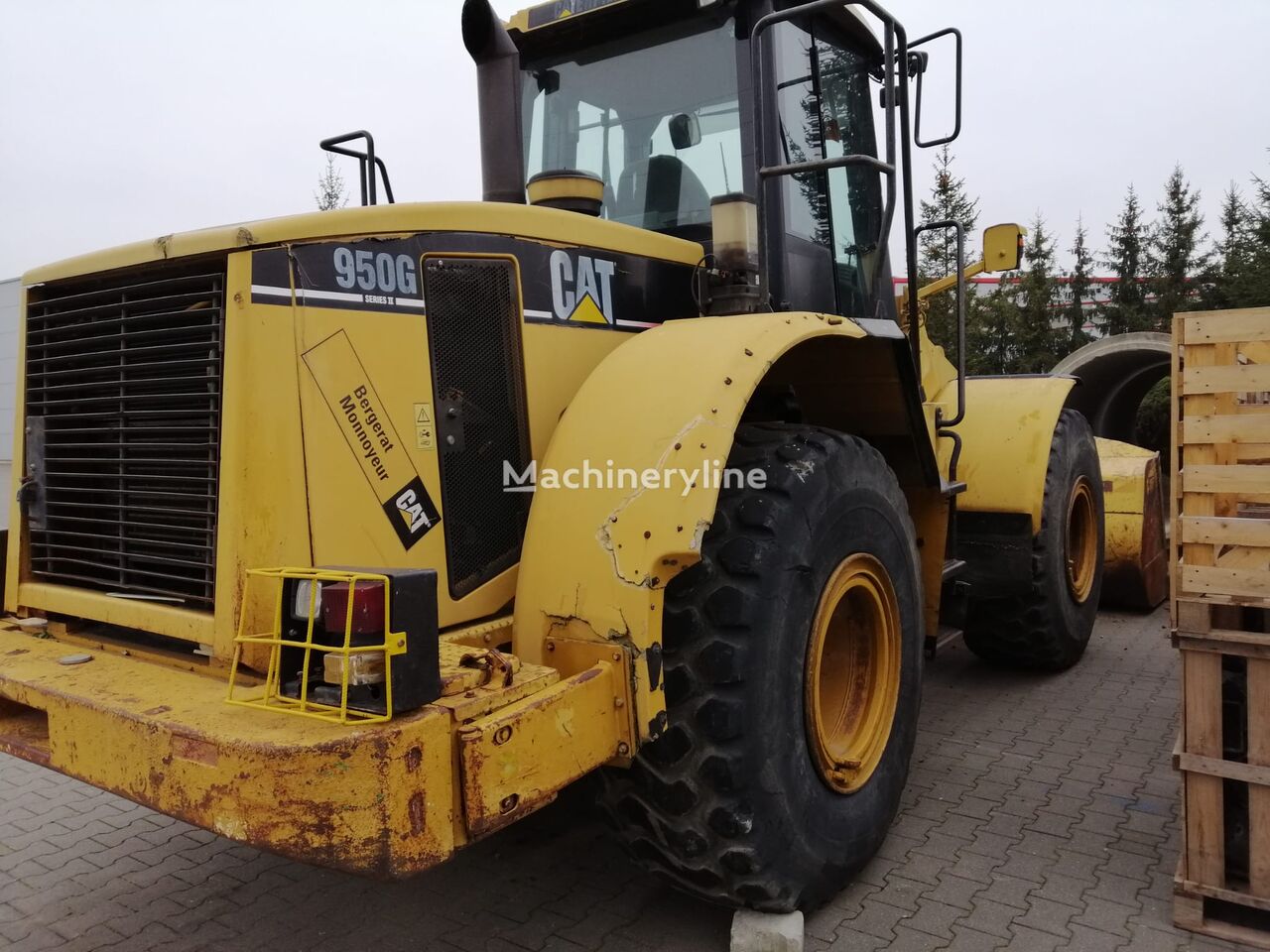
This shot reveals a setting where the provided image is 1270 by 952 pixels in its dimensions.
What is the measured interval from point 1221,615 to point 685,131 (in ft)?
8.13

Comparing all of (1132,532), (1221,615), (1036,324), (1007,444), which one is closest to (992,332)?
(1036,324)

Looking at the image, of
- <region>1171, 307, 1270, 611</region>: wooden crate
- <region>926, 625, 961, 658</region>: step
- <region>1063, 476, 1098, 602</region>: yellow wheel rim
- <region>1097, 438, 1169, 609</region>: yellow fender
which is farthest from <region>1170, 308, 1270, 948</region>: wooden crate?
<region>1097, 438, 1169, 609</region>: yellow fender

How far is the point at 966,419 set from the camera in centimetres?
523

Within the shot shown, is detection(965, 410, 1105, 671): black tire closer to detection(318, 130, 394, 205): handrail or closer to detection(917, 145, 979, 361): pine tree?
detection(318, 130, 394, 205): handrail

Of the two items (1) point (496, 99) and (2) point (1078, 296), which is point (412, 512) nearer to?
(1) point (496, 99)

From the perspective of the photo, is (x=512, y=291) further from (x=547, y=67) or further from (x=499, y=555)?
(x=547, y=67)

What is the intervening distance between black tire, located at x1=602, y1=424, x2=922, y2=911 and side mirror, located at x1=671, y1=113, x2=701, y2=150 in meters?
1.47

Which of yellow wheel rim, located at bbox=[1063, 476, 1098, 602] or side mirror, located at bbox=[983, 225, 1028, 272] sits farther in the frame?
yellow wheel rim, located at bbox=[1063, 476, 1098, 602]

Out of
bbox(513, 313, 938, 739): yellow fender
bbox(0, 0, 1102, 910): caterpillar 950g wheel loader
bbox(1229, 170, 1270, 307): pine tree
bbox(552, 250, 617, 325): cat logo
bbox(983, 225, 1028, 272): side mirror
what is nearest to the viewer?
bbox(0, 0, 1102, 910): caterpillar 950g wheel loader

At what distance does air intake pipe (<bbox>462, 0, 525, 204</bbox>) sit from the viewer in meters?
2.73

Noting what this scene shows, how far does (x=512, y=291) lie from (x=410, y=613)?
1.16 metres

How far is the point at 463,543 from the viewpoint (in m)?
2.71

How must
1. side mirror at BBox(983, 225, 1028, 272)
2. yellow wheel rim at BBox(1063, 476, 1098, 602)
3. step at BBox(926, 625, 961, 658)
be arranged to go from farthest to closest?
1. yellow wheel rim at BBox(1063, 476, 1098, 602)
2. side mirror at BBox(983, 225, 1028, 272)
3. step at BBox(926, 625, 961, 658)

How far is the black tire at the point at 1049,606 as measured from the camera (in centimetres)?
500
